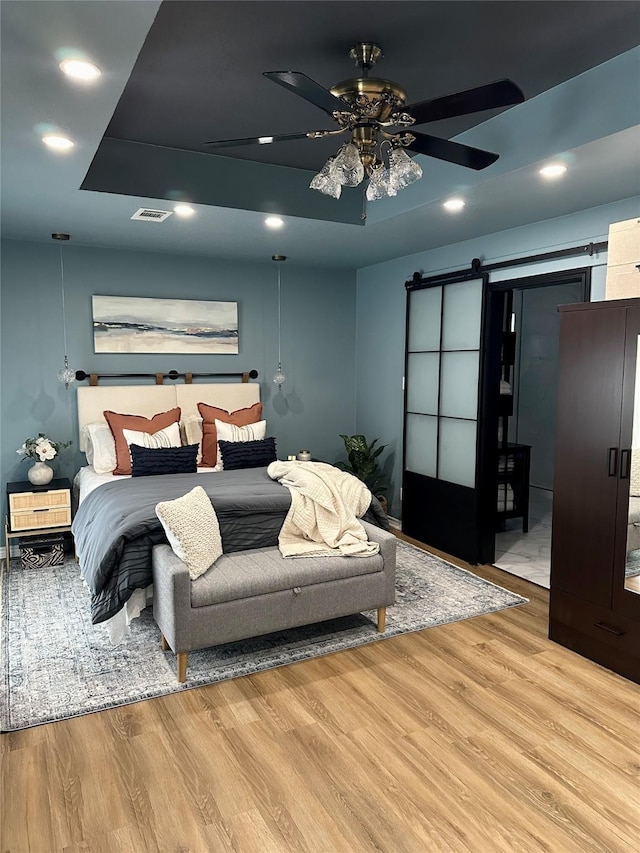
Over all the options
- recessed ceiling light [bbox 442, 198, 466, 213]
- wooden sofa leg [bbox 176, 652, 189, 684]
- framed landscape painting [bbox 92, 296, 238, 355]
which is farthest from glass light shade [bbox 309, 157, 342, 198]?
framed landscape painting [bbox 92, 296, 238, 355]

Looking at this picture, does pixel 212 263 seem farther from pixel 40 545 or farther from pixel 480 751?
pixel 480 751

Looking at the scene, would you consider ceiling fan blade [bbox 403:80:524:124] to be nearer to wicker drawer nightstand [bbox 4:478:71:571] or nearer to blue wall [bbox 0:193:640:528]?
blue wall [bbox 0:193:640:528]

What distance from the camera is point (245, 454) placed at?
16.1 ft

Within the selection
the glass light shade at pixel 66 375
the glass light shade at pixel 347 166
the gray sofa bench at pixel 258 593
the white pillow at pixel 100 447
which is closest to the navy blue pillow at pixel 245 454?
the white pillow at pixel 100 447

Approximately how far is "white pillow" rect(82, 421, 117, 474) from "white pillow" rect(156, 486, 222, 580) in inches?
67.9

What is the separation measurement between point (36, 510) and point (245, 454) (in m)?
1.61

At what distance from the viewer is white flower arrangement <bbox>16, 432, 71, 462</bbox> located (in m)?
4.64

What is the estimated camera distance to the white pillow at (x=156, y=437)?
15.3 ft

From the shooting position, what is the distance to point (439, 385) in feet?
16.6

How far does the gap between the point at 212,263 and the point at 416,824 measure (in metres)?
4.64

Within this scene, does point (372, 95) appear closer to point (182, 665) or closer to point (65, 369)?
point (182, 665)

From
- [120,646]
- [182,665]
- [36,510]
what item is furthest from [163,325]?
[182,665]

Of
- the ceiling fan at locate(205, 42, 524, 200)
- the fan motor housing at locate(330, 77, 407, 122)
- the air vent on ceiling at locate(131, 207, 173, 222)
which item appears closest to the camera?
the ceiling fan at locate(205, 42, 524, 200)

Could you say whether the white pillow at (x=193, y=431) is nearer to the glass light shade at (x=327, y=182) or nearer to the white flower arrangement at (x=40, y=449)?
the white flower arrangement at (x=40, y=449)
